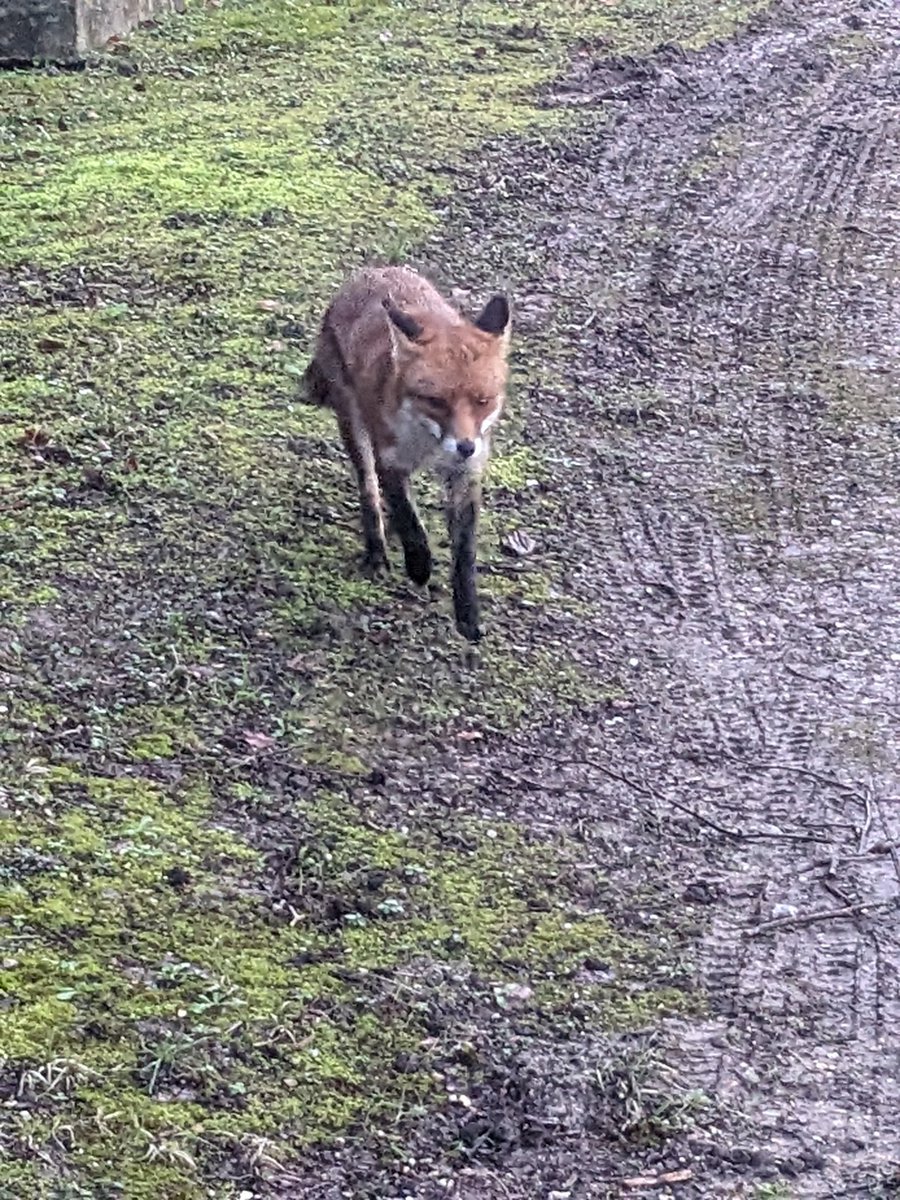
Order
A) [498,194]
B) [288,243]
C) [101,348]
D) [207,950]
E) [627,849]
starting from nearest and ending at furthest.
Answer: [207,950] → [627,849] → [101,348] → [288,243] → [498,194]

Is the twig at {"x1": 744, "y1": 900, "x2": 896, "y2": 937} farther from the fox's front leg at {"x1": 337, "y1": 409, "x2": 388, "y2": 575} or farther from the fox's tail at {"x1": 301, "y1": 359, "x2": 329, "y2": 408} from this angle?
the fox's tail at {"x1": 301, "y1": 359, "x2": 329, "y2": 408}

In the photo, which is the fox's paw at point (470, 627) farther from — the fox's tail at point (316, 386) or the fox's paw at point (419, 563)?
the fox's tail at point (316, 386)

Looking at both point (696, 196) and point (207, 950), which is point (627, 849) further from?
point (696, 196)

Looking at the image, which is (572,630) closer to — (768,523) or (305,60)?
(768,523)

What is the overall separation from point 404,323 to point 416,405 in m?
0.27

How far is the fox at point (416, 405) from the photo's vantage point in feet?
19.6

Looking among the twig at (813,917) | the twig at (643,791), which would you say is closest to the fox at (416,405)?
the twig at (643,791)

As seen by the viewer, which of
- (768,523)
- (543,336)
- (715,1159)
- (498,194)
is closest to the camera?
(715,1159)

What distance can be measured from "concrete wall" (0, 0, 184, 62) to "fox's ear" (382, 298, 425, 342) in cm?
652

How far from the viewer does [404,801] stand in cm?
518

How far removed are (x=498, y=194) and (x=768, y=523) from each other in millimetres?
3695

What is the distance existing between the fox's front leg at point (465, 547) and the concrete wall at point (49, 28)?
6.70m

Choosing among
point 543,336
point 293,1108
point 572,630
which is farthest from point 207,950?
point 543,336

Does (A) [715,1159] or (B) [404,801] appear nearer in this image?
(A) [715,1159]
